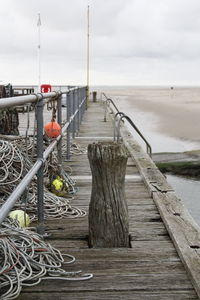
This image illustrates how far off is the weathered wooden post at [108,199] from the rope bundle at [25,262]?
0.33 meters

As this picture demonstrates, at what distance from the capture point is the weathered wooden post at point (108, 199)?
10.7 ft

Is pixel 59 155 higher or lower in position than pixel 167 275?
higher

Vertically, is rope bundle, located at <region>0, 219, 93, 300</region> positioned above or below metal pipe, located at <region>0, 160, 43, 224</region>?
below

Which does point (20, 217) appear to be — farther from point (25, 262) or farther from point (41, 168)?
point (25, 262)

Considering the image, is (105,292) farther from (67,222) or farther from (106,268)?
(67,222)

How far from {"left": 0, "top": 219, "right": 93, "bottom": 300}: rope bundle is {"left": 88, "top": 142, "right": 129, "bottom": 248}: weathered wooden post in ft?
1.08

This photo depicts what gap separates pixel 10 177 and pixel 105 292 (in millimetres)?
2004

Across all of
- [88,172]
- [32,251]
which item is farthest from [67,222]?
[88,172]

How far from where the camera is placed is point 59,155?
540cm

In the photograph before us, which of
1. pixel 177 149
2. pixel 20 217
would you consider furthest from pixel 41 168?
pixel 177 149

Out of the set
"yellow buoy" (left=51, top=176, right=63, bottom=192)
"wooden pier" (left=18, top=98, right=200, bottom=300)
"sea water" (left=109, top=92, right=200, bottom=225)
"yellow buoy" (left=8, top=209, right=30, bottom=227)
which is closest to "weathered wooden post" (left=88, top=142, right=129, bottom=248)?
"wooden pier" (left=18, top=98, right=200, bottom=300)

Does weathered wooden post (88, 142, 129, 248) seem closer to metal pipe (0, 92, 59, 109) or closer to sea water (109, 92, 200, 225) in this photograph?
metal pipe (0, 92, 59, 109)

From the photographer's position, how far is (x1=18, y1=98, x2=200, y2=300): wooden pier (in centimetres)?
262

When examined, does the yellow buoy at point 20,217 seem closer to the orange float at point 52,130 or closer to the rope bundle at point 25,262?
the rope bundle at point 25,262
